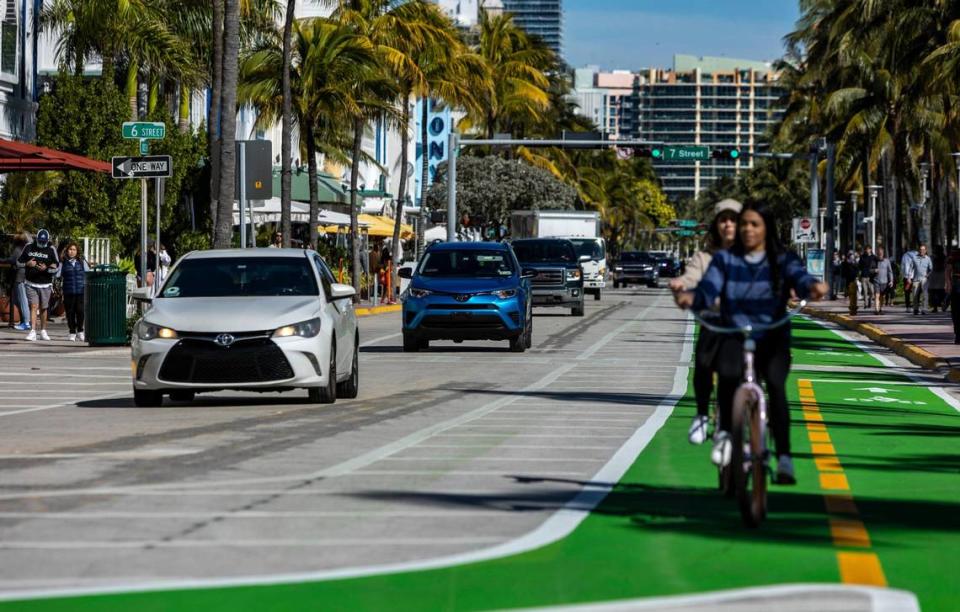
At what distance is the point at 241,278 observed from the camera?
1956cm

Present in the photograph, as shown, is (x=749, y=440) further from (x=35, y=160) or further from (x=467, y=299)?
(x=35, y=160)

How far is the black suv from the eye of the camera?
45469 mm

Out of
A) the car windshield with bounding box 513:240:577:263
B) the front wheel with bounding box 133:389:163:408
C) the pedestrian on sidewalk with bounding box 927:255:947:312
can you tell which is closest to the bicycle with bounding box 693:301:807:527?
the front wheel with bounding box 133:389:163:408

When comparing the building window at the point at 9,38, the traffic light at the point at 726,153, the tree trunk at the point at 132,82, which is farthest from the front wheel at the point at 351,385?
the traffic light at the point at 726,153

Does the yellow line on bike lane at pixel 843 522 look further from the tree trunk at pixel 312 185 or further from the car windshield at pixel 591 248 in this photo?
the car windshield at pixel 591 248

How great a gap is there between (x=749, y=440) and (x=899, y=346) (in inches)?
936

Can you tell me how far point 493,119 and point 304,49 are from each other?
107ft

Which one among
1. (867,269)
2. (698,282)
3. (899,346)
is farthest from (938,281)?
(698,282)

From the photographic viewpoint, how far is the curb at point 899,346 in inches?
1075

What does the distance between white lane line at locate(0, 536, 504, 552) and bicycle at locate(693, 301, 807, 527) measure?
1.34 meters

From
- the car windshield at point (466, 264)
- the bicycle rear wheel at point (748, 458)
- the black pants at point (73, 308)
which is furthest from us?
the black pants at point (73, 308)

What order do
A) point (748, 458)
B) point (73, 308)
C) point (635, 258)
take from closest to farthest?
point (748, 458), point (73, 308), point (635, 258)

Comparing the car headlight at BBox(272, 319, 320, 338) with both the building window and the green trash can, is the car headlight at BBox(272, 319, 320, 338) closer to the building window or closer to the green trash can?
the green trash can

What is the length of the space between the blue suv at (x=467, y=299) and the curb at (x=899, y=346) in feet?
19.9
